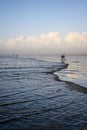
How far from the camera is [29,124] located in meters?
6.41

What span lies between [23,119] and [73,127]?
1.99 m

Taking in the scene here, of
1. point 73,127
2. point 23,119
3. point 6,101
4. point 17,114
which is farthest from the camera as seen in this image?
point 6,101

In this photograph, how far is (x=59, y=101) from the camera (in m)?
Answer: 9.76

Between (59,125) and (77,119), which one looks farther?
(77,119)

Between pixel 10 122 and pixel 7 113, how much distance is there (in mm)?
1013

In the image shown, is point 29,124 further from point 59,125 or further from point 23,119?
point 59,125

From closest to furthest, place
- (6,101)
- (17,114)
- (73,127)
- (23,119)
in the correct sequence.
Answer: (73,127) < (23,119) < (17,114) < (6,101)

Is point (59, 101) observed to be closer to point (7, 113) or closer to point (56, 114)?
point (56, 114)

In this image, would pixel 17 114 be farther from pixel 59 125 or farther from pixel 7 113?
pixel 59 125

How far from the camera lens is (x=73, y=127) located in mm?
6184

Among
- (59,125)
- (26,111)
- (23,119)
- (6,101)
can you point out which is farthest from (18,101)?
(59,125)

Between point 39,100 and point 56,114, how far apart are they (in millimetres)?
2483

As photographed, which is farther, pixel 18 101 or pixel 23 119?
pixel 18 101

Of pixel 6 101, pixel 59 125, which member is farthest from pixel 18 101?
pixel 59 125
